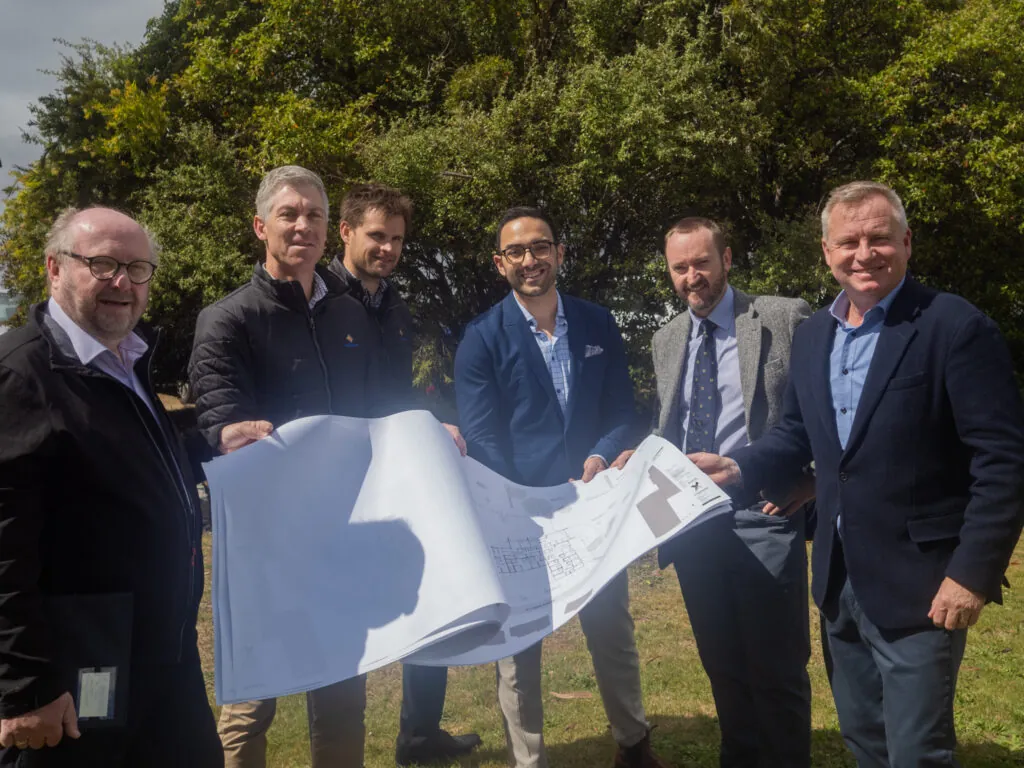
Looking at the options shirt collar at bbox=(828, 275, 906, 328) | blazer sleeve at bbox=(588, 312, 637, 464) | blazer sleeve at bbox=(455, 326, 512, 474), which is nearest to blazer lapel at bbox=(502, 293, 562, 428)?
blazer sleeve at bbox=(455, 326, 512, 474)

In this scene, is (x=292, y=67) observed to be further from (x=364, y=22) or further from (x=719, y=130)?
(x=719, y=130)

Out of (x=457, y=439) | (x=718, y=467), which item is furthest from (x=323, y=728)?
(x=718, y=467)

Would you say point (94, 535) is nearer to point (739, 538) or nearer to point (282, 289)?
point (282, 289)

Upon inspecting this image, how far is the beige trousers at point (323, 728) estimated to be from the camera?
334cm

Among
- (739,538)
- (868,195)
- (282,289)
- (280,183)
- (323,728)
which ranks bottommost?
(323,728)

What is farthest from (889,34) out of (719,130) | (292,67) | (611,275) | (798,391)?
(798,391)

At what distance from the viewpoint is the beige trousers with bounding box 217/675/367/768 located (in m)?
3.34

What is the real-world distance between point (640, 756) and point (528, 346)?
2.21m

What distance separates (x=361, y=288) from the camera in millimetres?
4195

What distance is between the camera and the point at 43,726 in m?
2.19

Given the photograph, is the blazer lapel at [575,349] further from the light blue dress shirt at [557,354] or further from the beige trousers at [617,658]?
the beige trousers at [617,658]

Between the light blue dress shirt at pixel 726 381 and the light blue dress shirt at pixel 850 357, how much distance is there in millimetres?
670

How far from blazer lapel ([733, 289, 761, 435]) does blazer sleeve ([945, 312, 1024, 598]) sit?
1.04m

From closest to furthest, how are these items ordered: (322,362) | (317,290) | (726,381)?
(322,362), (317,290), (726,381)
